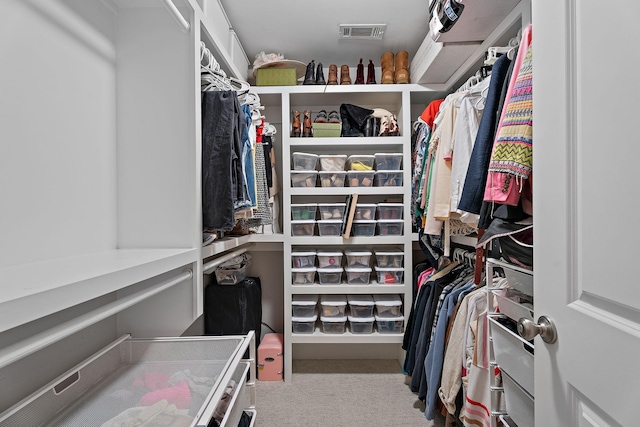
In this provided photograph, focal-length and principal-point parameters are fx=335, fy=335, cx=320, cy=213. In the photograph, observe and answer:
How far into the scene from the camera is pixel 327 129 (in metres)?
2.39

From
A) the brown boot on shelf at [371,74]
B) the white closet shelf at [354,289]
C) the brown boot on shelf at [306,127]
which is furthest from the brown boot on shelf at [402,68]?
the white closet shelf at [354,289]

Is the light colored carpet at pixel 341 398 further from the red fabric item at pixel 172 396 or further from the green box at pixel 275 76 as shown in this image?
the green box at pixel 275 76

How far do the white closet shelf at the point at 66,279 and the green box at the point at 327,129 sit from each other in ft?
4.96

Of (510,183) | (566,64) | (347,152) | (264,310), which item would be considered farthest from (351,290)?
(566,64)

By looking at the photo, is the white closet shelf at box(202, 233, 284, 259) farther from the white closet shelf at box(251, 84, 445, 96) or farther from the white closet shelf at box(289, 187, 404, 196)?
the white closet shelf at box(251, 84, 445, 96)

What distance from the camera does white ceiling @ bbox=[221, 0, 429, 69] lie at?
196cm

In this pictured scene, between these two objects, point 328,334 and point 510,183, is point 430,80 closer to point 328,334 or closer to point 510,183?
point 510,183

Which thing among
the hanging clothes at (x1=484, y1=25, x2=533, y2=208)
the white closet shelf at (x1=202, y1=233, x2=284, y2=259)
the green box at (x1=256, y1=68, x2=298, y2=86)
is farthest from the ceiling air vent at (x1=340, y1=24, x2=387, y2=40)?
the white closet shelf at (x1=202, y1=233, x2=284, y2=259)

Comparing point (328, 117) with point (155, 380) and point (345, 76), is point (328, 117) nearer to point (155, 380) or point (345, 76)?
point (345, 76)

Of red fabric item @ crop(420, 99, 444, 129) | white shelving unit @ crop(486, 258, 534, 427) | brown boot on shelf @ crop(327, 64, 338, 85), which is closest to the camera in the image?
white shelving unit @ crop(486, 258, 534, 427)

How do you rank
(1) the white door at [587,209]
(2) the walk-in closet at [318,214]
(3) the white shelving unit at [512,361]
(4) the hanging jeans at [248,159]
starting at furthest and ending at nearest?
(4) the hanging jeans at [248,159]
(3) the white shelving unit at [512,361]
(2) the walk-in closet at [318,214]
(1) the white door at [587,209]

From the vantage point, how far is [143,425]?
861 mm

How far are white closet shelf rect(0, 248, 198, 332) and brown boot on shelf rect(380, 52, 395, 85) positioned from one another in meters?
1.90

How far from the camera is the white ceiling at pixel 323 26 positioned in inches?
77.0
